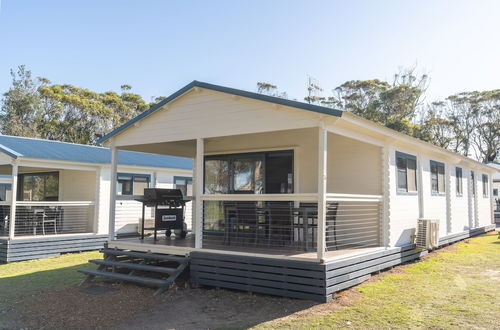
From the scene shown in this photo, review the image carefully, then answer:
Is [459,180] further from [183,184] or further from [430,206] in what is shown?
[183,184]

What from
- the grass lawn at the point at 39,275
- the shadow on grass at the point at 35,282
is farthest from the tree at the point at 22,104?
the shadow on grass at the point at 35,282

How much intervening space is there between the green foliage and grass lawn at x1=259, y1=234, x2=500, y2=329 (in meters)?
24.0

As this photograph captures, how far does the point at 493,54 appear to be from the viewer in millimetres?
17828

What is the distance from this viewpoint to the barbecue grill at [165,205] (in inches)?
337

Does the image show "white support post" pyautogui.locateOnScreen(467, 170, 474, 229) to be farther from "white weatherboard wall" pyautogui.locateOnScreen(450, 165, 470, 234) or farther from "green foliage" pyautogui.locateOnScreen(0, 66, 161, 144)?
"green foliage" pyautogui.locateOnScreen(0, 66, 161, 144)

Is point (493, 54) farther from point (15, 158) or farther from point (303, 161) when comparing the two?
point (15, 158)

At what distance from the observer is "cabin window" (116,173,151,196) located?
13594 millimetres

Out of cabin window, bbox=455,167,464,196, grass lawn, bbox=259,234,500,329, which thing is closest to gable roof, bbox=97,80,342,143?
grass lawn, bbox=259,234,500,329

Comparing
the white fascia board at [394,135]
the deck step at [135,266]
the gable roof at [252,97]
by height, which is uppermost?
the gable roof at [252,97]

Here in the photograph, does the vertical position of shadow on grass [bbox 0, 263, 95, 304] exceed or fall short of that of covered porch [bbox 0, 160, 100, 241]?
it falls short

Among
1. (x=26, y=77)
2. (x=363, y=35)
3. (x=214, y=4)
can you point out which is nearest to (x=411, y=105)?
(x=363, y=35)

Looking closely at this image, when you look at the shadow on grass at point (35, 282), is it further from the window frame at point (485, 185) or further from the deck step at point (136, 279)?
the window frame at point (485, 185)

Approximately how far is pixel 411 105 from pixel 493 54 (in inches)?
657

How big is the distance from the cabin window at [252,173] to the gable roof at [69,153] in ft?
14.2
